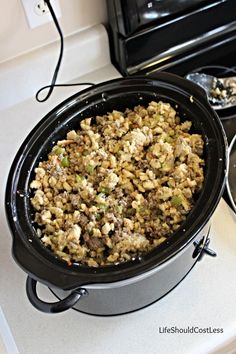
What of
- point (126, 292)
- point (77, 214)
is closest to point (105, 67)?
point (77, 214)

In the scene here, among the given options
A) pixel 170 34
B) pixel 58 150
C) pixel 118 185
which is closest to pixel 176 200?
pixel 118 185

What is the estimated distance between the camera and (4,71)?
994 millimetres

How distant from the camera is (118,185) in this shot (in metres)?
0.77

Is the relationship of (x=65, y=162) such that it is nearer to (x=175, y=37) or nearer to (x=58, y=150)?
(x=58, y=150)

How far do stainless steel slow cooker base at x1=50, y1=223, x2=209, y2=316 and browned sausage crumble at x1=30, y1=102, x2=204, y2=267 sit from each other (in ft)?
0.13

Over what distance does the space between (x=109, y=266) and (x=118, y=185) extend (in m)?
0.16

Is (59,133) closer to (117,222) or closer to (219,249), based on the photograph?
(117,222)

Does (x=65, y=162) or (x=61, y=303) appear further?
(x=65, y=162)

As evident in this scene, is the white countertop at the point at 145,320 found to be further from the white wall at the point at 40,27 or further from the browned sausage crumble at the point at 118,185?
the white wall at the point at 40,27

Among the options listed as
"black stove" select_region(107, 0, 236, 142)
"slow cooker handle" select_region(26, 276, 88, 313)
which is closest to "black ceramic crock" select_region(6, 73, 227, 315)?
"slow cooker handle" select_region(26, 276, 88, 313)

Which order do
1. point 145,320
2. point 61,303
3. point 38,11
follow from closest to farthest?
1. point 61,303
2. point 145,320
3. point 38,11

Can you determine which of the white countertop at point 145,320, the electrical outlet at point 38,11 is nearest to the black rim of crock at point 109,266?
the white countertop at point 145,320

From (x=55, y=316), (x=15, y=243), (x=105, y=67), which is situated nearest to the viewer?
(x=15, y=243)

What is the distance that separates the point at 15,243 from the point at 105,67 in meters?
0.54
